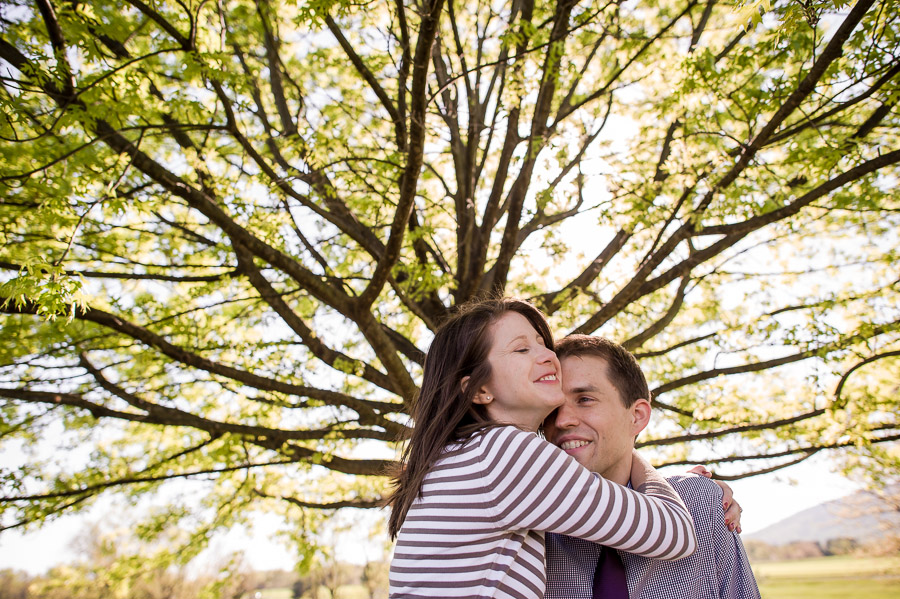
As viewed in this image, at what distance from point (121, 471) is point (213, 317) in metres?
2.59

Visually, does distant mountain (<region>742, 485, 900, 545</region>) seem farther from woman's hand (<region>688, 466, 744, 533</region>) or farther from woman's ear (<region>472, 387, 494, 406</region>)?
woman's ear (<region>472, 387, 494, 406</region>)

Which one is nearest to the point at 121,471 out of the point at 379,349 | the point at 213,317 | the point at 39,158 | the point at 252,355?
the point at 213,317

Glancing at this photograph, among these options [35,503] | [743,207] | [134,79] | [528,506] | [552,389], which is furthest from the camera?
[35,503]

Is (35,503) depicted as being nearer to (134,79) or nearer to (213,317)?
(213,317)

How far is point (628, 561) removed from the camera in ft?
6.37

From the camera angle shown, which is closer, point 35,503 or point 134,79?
point 134,79

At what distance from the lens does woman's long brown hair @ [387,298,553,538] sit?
2105 millimetres

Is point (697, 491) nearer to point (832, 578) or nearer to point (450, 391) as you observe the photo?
point (450, 391)

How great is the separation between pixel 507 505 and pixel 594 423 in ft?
2.01

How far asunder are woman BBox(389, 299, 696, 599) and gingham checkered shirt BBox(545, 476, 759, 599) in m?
0.14

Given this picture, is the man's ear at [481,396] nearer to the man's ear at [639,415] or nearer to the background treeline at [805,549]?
the man's ear at [639,415]

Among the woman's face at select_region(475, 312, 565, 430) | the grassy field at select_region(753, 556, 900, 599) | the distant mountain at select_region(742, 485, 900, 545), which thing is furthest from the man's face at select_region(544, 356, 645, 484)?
the grassy field at select_region(753, 556, 900, 599)

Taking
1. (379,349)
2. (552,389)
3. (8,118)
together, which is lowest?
(552,389)

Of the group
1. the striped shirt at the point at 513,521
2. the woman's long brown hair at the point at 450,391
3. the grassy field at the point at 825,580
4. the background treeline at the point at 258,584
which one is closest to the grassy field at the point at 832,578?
the grassy field at the point at 825,580
